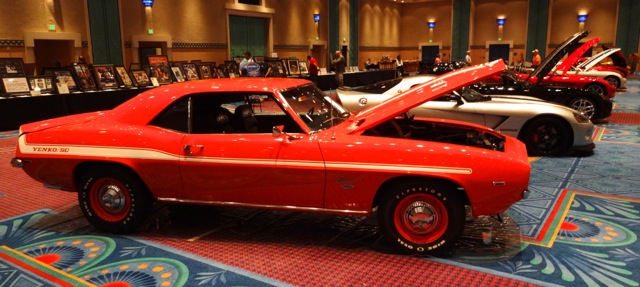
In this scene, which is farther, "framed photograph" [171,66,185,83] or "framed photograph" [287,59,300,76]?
"framed photograph" [287,59,300,76]

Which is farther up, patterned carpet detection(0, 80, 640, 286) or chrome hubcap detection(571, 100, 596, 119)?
chrome hubcap detection(571, 100, 596, 119)

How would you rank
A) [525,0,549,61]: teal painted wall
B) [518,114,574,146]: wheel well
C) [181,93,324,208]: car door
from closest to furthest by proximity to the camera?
1. [181,93,324,208]: car door
2. [518,114,574,146]: wheel well
3. [525,0,549,61]: teal painted wall

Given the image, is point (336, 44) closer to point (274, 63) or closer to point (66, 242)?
point (274, 63)

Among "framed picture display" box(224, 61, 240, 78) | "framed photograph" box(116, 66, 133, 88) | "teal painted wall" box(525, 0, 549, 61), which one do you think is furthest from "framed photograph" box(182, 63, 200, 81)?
"teal painted wall" box(525, 0, 549, 61)

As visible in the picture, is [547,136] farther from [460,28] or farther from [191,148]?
[460,28]

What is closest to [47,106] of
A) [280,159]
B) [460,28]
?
[280,159]

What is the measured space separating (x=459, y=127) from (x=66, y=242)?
3.84 m

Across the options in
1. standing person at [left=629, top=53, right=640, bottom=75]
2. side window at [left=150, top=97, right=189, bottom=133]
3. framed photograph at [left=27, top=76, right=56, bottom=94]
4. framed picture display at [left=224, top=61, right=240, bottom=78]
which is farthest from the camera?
standing person at [left=629, top=53, right=640, bottom=75]

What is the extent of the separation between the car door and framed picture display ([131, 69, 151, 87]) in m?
9.80

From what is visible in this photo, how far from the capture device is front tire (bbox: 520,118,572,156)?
23.4ft

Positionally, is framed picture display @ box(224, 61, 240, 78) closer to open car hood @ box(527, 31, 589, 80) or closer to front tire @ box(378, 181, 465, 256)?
A: open car hood @ box(527, 31, 589, 80)

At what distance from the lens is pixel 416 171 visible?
11.7ft

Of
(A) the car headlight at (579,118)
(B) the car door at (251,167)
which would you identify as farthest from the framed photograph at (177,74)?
(A) the car headlight at (579,118)

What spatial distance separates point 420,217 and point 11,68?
34.5 ft
